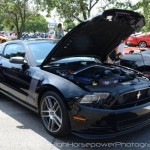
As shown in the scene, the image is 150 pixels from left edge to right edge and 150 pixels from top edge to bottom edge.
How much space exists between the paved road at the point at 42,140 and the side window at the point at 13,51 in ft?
4.25

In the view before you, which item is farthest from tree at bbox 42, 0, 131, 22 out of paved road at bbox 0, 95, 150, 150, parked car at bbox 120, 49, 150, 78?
paved road at bbox 0, 95, 150, 150

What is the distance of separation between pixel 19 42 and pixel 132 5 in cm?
690

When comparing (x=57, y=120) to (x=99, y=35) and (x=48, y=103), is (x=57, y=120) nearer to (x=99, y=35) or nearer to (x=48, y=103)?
(x=48, y=103)

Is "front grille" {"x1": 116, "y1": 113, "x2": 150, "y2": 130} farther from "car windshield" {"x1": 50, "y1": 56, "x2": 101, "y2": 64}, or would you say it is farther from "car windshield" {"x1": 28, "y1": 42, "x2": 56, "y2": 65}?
"car windshield" {"x1": 28, "y1": 42, "x2": 56, "y2": 65}

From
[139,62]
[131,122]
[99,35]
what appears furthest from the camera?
[139,62]

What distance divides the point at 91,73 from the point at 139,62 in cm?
250

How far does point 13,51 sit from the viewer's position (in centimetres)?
559

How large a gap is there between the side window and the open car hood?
2.76 ft

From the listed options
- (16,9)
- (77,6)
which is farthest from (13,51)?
(16,9)

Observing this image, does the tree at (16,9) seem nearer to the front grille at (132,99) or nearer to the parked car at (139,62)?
the parked car at (139,62)

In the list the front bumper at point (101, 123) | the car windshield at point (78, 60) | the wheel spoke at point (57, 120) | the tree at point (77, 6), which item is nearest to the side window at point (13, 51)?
the car windshield at point (78, 60)

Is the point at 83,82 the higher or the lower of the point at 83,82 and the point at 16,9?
the lower

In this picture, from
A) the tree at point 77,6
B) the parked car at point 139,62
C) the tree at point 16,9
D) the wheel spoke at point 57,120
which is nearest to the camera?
the wheel spoke at point 57,120

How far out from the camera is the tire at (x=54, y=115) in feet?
12.6
